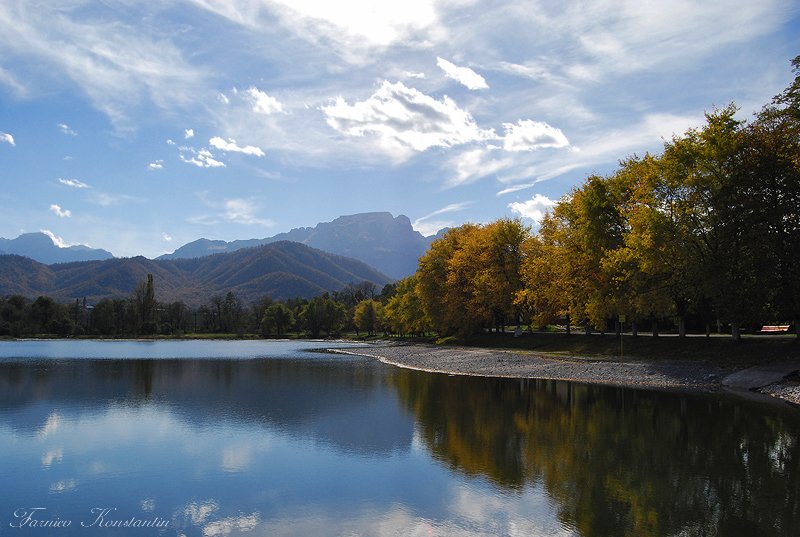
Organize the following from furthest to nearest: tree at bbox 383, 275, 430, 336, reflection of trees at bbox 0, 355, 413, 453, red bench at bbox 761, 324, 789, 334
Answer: tree at bbox 383, 275, 430, 336 → red bench at bbox 761, 324, 789, 334 → reflection of trees at bbox 0, 355, 413, 453

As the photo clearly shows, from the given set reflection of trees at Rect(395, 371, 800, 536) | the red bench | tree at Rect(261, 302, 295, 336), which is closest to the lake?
reflection of trees at Rect(395, 371, 800, 536)

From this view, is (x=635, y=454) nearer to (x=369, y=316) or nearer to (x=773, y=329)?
(x=773, y=329)

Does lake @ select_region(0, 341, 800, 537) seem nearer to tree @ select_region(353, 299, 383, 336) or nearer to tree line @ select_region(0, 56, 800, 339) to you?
tree line @ select_region(0, 56, 800, 339)

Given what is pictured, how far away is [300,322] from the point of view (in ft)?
583

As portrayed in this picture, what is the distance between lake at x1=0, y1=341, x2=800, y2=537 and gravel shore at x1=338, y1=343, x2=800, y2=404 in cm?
366

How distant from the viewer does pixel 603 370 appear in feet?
143

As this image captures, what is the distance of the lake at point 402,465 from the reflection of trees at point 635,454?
0.28ft

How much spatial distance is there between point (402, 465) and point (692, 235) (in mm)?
33502

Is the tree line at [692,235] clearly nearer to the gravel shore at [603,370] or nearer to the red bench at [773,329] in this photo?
the red bench at [773,329]

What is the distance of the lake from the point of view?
13.9 metres

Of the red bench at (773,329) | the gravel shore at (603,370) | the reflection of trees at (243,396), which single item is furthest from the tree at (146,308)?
the red bench at (773,329)

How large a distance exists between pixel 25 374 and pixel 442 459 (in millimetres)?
49593

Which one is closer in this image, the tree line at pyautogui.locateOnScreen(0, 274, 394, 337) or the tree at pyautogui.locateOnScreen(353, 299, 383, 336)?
the tree at pyautogui.locateOnScreen(353, 299, 383, 336)

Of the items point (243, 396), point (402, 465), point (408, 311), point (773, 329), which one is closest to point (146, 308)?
point (408, 311)
